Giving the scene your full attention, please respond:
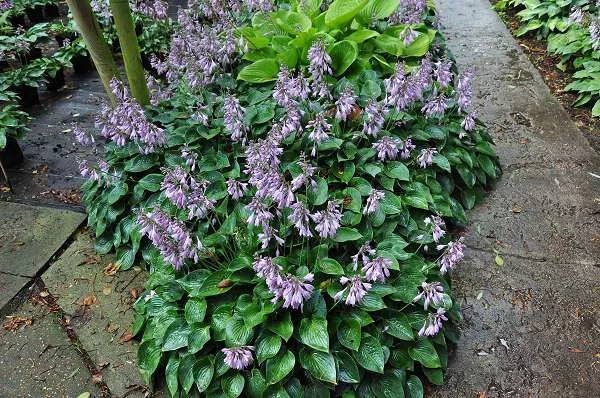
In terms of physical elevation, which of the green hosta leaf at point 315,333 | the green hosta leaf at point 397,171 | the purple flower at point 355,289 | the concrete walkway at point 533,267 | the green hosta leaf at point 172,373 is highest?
the purple flower at point 355,289

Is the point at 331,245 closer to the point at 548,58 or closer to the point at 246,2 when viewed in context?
the point at 246,2

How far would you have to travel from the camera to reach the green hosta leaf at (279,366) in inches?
99.7

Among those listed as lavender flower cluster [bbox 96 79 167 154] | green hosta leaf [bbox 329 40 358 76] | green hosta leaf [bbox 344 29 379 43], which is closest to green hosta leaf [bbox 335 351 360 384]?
lavender flower cluster [bbox 96 79 167 154]

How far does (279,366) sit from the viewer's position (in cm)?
257

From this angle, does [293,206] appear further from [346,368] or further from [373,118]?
[373,118]

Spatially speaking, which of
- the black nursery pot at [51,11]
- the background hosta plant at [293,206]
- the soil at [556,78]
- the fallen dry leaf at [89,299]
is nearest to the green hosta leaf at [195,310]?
the background hosta plant at [293,206]

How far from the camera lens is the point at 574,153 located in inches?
177

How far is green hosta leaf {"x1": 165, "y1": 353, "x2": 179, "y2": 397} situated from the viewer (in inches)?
104

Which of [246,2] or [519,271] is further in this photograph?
[246,2]

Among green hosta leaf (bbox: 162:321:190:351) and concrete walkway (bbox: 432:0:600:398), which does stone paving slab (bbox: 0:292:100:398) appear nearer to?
green hosta leaf (bbox: 162:321:190:351)

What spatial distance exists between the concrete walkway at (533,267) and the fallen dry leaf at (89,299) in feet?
6.93

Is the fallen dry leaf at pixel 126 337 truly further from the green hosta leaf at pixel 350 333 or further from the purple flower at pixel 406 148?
the purple flower at pixel 406 148

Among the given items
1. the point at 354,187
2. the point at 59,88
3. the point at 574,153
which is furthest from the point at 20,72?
the point at 574,153

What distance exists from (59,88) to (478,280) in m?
4.71
